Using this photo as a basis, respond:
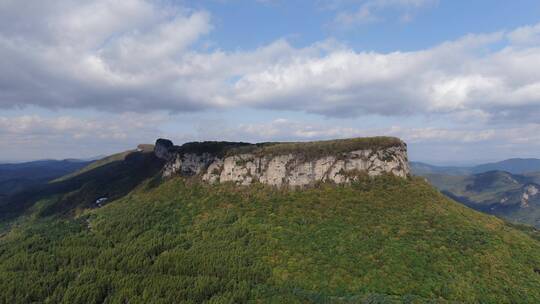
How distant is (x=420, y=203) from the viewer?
7382 inches

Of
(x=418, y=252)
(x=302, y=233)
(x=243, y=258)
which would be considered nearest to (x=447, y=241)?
(x=418, y=252)

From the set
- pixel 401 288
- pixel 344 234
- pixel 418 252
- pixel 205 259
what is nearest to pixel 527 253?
pixel 418 252

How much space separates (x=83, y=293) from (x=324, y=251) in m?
107

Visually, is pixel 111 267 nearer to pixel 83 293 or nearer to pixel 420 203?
pixel 83 293

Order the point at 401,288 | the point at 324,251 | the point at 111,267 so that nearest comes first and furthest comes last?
1. the point at 401,288
2. the point at 324,251
3. the point at 111,267

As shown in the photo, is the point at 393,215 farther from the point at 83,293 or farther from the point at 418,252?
the point at 83,293

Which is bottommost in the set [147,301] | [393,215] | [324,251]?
[147,301]

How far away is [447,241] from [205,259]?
365ft

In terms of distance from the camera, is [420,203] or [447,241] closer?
[447,241]

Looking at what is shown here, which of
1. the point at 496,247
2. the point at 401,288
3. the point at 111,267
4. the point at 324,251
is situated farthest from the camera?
the point at 111,267

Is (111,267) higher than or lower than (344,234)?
lower

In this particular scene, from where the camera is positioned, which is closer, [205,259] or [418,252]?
[418,252]

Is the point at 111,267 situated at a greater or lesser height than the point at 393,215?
→ lesser

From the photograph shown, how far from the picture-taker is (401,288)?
14038 cm
